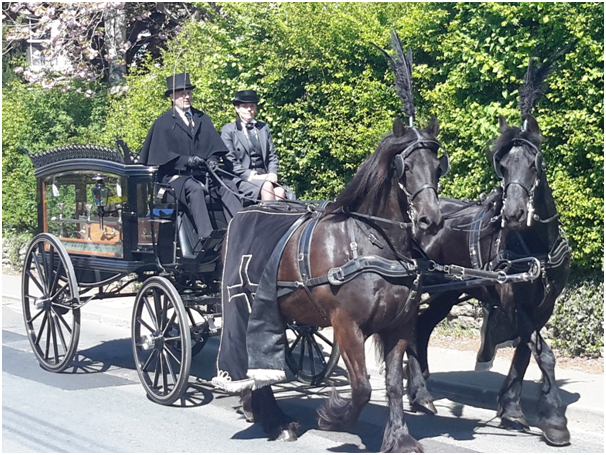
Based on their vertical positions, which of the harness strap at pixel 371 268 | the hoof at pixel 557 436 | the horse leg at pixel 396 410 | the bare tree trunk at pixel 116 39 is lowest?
the hoof at pixel 557 436

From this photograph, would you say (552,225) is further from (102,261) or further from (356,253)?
(102,261)

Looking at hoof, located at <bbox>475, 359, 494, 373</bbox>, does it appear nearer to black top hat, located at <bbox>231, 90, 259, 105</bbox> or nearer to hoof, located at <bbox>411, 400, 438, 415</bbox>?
hoof, located at <bbox>411, 400, 438, 415</bbox>

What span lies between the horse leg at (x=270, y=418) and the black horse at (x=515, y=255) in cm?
141

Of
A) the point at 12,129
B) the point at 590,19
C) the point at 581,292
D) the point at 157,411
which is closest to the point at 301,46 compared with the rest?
the point at 590,19

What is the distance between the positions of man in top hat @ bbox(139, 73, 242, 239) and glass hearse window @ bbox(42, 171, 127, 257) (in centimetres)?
49

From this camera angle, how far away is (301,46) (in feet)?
36.3

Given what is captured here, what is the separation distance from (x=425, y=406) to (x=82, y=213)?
4.25 meters

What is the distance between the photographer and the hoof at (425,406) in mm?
7441

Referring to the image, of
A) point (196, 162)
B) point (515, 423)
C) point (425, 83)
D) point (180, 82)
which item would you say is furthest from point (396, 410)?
point (425, 83)

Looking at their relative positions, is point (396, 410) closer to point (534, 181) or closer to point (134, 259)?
point (534, 181)

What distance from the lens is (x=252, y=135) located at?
26.9 ft

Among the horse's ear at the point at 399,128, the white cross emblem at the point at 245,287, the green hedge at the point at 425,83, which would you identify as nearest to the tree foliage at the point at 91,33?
the green hedge at the point at 425,83

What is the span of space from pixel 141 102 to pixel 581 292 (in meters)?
8.79

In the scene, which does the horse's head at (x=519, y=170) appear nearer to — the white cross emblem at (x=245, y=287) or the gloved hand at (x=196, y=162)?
the white cross emblem at (x=245, y=287)
